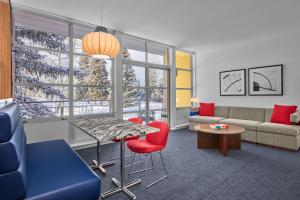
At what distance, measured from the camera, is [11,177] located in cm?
117

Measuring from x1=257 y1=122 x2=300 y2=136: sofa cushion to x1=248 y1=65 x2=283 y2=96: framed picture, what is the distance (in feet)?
3.95

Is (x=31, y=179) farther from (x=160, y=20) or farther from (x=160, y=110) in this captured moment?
(x=160, y=110)

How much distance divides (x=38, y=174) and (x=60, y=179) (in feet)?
0.91

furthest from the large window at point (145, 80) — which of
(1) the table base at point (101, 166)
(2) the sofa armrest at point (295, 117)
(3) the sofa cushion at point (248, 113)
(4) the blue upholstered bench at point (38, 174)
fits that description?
(2) the sofa armrest at point (295, 117)

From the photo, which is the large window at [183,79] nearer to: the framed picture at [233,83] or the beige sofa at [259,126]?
the beige sofa at [259,126]

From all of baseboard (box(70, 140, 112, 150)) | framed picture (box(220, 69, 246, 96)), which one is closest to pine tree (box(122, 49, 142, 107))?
baseboard (box(70, 140, 112, 150))

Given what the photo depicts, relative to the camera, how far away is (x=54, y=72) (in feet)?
11.8

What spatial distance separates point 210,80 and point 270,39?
206cm

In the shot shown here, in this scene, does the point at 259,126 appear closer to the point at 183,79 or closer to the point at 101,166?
the point at 183,79

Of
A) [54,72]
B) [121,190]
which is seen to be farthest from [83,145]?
[121,190]

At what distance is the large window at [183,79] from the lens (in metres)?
6.11

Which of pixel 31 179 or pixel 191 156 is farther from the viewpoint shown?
pixel 191 156

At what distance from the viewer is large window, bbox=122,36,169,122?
4742mm

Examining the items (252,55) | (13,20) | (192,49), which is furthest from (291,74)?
(13,20)
